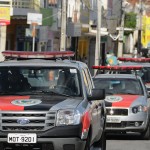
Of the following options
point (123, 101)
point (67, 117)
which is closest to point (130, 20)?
point (123, 101)

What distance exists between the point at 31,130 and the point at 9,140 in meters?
0.33

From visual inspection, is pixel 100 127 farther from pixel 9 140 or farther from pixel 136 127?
pixel 136 127

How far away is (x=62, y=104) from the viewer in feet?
35.5

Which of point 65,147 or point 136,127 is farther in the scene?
point 136,127

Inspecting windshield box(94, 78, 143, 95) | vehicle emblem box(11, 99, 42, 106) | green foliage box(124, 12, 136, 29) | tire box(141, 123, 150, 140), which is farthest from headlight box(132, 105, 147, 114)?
green foliage box(124, 12, 136, 29)

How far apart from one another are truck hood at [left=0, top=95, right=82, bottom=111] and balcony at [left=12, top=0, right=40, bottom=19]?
23.2 m

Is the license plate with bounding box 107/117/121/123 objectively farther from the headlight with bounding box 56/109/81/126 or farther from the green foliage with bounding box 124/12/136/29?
the green foliage with bounding box 124/12/136/29

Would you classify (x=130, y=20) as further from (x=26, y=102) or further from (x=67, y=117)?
(x=67, y=117)

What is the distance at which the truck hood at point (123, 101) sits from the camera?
55.8ft

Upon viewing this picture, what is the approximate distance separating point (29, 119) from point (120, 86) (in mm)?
7999

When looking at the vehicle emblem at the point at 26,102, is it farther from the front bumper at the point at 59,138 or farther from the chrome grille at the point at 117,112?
the chrome grille at the point at 117,112

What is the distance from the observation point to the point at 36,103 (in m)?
10.8

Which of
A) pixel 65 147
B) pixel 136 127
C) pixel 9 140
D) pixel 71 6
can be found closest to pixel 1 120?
pixel 9 140

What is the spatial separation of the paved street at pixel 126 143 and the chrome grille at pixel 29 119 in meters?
5.36
